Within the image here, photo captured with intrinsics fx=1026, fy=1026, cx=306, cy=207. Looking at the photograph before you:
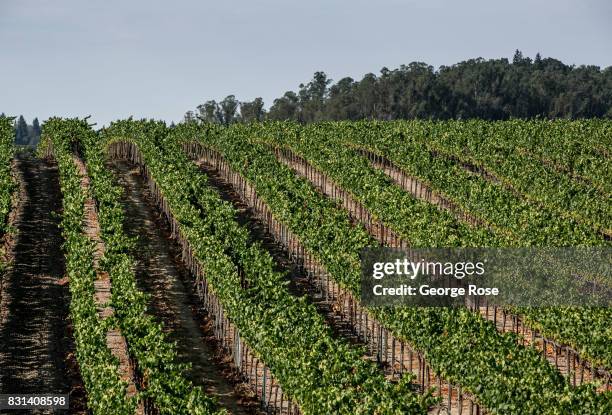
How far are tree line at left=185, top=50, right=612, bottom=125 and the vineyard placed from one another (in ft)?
268

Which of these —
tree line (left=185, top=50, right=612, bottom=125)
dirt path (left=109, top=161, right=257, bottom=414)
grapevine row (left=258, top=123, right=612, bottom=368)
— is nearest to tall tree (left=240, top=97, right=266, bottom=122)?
tree line (left=185, top=50, right=612, bottom=125)

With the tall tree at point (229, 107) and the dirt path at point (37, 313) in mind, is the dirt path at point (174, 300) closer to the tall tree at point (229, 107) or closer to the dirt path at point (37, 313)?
the dirt path at point (37, 313)

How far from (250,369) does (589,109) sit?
134 m

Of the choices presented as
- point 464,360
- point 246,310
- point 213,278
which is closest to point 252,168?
point 213,278

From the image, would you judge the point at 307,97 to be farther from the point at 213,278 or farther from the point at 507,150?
the point at 213,278

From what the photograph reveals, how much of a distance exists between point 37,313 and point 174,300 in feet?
20.8

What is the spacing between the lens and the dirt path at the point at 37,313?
39312 millimetres

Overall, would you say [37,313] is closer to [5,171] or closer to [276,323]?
[276,323]

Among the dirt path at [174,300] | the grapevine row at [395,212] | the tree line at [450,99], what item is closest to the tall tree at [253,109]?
the tree line at [450,99]

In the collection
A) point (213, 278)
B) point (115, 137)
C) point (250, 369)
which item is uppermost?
point (115, 137)

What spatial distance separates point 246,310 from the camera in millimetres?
41469

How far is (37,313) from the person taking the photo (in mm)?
46000

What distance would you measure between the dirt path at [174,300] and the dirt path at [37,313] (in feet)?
13.5

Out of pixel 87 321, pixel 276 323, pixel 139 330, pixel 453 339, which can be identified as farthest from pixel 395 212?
pixel 87 321
